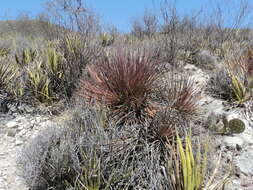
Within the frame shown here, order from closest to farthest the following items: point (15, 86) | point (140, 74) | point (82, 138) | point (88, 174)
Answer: point (88, 174), point (82, 138), point (140, 74), point (15, 86)

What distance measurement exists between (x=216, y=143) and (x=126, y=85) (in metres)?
1.63

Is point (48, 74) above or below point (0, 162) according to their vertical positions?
above

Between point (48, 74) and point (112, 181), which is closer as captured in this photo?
point (112, 181)

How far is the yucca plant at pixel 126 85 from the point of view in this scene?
11.2 feet

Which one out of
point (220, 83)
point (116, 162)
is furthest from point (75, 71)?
point (220, 83)

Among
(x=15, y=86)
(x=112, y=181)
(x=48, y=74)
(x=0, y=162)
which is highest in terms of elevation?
(x=48, y=74)

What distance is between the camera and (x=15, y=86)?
15.4 ft

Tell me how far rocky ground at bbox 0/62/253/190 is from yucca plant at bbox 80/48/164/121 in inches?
49.3

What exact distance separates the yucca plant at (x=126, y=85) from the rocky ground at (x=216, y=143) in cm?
125

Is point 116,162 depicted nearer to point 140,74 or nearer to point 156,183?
point 156,183

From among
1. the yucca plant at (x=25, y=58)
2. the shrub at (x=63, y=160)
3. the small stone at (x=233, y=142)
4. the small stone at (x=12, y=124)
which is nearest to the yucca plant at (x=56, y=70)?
the small stone at (x=12, y=124)

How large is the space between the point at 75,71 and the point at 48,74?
644 millimetres

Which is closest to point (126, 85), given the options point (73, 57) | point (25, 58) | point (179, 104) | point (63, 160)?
point (179, 104)

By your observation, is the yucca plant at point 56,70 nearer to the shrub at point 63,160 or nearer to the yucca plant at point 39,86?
the yucca plant at point 39,86
